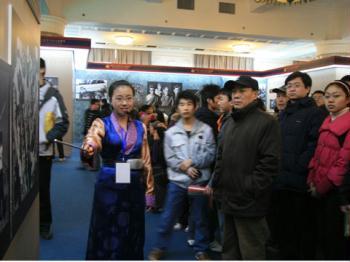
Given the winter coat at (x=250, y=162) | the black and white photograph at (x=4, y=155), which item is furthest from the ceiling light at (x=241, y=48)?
the black and white photograph at (x=4, y=155)

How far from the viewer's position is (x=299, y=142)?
2955 millimetres

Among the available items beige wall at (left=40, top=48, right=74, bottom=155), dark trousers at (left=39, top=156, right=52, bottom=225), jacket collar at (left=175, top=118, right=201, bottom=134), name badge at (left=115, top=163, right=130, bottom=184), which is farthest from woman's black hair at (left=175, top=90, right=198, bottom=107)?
beige wall at (left=40, top=48, right=74, bottom=155)

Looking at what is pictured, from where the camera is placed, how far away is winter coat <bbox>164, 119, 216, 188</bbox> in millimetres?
3289

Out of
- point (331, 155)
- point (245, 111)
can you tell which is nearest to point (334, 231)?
point (331, 155)

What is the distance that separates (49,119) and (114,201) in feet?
4.55

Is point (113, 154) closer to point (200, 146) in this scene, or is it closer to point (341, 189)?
point (200, 146)

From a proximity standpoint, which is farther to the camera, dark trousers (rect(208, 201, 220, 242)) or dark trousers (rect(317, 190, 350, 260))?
dark trousers (rect(208, 201, 220, 242))

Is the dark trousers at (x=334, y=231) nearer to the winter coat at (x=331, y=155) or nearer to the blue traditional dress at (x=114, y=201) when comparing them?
the winter coat at (x=331, y=155)

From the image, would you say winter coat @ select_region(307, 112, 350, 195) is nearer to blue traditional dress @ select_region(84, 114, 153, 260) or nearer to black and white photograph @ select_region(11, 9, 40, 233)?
blue traditional dress @ select_region(84, 114, 153, 260)

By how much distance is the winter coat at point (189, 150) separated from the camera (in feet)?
10.8

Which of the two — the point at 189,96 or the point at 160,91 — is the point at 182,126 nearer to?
the point at 189,96

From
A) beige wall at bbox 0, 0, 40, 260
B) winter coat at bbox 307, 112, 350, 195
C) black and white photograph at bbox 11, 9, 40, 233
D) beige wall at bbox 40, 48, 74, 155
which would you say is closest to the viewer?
beige wall at bbox 0, 0, 40, 260

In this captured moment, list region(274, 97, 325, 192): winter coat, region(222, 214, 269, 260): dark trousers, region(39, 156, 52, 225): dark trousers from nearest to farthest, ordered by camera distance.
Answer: region(222, 214, 269, 260): dark trousers < region(274, 97, 325, 192): winter coat < region(39, 156, 52, 225): dark trousers

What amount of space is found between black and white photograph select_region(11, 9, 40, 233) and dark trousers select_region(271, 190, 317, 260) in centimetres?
194
